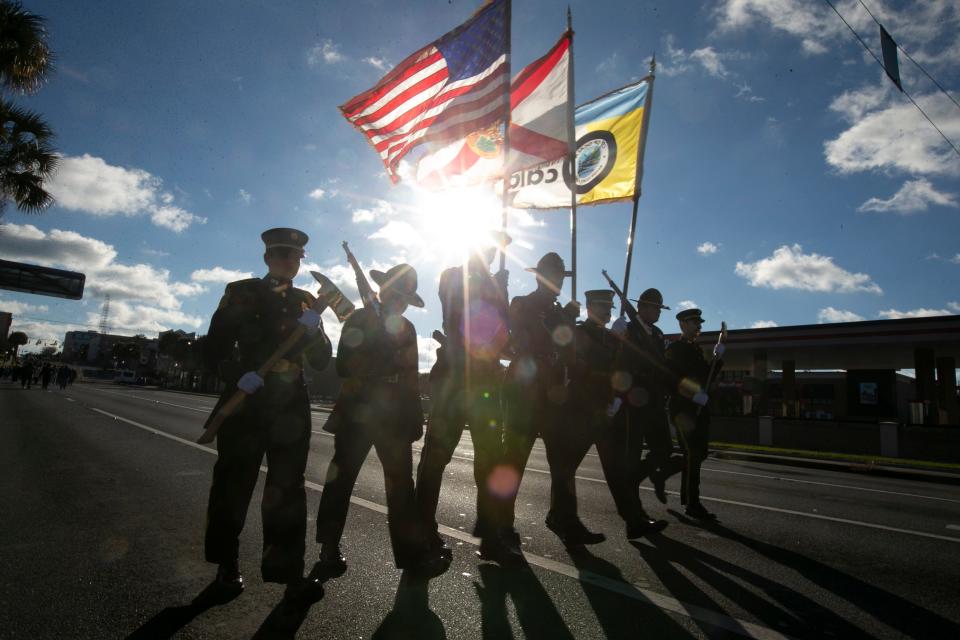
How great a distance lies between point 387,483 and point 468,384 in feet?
2.58

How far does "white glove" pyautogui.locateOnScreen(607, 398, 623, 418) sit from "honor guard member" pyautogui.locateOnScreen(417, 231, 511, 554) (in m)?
1.04

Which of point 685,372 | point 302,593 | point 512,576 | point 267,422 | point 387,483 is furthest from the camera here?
point 685,372

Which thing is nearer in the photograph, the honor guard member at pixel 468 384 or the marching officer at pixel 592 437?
the honor guard member at pixel 468 384

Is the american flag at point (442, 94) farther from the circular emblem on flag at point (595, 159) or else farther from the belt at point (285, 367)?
the belt at point (285, 367)

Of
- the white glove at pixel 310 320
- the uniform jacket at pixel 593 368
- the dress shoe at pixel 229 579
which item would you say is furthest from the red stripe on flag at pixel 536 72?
the dress shoe at pixel 229 579

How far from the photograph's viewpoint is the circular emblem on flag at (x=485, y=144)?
7270 mm

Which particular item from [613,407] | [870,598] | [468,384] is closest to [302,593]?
[468,384]

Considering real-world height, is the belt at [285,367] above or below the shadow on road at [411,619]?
above

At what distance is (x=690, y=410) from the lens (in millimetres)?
5348

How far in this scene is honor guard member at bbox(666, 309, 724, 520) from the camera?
5137mm

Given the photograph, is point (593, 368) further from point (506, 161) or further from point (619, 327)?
point (506, 161)

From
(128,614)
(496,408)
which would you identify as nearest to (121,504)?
(128,614)

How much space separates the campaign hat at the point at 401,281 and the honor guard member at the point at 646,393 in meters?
1.89

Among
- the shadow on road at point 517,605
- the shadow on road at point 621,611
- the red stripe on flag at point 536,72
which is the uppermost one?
the red stripe on flag at point 536,72
